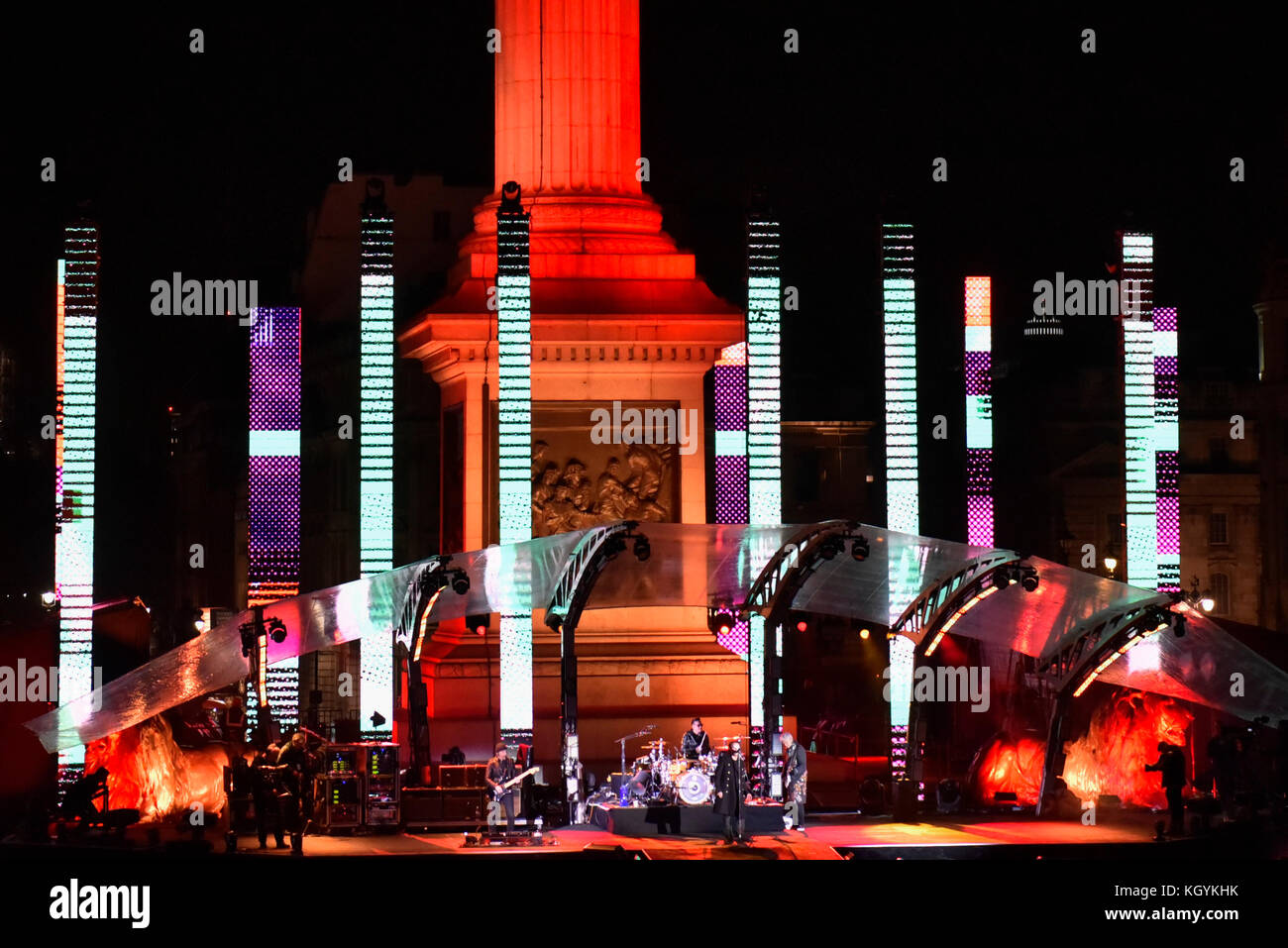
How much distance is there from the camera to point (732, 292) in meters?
64.9

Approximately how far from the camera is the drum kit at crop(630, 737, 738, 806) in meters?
31.6

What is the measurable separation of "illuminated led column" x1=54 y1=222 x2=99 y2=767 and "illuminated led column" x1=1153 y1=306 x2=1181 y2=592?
1766cm

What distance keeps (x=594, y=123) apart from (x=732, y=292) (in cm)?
2523

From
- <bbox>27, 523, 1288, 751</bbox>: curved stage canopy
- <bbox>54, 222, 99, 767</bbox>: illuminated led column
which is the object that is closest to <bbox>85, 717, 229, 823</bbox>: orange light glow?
<bbox>54, 222, 99, 767</bbox>: illuminated led column

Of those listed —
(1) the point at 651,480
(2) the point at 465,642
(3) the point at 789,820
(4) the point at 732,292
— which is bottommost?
(3) the point at 789,820

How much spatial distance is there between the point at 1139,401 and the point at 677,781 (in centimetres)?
1125

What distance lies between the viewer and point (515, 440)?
115ft

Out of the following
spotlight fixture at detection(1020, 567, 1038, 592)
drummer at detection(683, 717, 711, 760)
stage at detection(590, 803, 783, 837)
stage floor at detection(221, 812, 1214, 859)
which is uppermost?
spotlight fixture at detection(1020, 567, 1038, 592)

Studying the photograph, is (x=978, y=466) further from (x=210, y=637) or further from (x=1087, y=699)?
(x=210, y=637)

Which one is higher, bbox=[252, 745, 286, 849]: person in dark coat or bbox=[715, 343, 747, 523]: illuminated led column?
bbox=[715, 343, 747, 523]: illuminated led column

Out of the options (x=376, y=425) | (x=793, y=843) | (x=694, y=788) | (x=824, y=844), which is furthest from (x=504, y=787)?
(x=376, y=425)

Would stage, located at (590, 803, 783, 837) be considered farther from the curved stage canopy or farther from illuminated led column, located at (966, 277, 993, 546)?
illuminated led column, located at (966, 277, 993, 546)
